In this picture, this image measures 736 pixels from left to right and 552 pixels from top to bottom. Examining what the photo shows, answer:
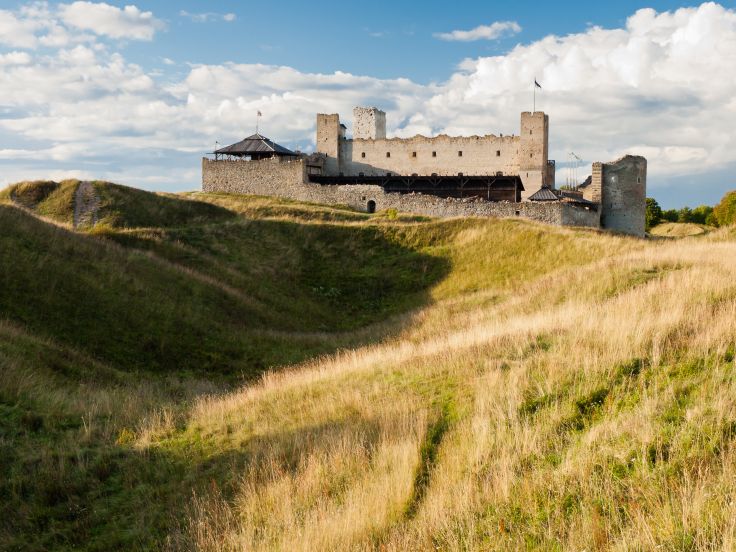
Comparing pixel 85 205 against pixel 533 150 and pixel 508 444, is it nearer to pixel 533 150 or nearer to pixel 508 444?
pixel 508 444

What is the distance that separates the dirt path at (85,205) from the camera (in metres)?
34.0

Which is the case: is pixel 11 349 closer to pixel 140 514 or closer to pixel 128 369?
pixel 128 369

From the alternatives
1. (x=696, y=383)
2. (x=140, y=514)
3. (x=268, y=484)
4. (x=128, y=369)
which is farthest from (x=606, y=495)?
(x=128, y=369)

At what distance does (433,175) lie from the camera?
59.0m

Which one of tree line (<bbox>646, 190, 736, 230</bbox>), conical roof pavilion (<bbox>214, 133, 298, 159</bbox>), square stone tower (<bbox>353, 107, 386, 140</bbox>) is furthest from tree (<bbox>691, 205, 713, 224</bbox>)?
conical roof pavilion (<bbox>214, 133, 298, 159</bbox>)

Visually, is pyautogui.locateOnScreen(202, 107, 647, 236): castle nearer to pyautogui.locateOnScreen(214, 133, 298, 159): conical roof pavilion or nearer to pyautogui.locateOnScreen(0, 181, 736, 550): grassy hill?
pyautogui.locateOnScreen(214, 133, 298, 159): conical roof pavilion

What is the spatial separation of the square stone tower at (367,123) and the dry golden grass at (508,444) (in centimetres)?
5655

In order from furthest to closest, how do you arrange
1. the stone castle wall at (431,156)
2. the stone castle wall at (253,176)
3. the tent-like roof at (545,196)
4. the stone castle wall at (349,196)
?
the stone castle wall at (431,156) < the stone castle wall at (253,176) < the tent-like roof at (545,196) < the stone castle wall at (349,196)

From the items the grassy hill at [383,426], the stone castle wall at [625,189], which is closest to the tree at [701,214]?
the stone castle wall at [625,189]

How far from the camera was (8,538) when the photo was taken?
22.6ft

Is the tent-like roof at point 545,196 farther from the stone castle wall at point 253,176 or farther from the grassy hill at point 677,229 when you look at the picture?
the stone castle wall at point 253,176

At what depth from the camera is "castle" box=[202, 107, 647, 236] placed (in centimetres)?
4638

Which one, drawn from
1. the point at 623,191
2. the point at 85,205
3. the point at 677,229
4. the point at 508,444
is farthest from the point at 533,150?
the point at 508,444

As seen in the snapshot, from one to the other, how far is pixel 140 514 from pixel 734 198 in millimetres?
64038
